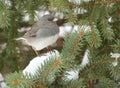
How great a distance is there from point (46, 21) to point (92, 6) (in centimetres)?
31

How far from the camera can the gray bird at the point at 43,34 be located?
246cm

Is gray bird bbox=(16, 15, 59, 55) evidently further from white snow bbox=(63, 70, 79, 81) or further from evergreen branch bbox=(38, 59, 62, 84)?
evergreen branch bbox=(38, 59, 62, 84)

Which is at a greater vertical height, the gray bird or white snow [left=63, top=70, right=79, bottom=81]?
the gray bird

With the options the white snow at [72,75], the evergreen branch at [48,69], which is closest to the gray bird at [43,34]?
the white snow at [72,75]

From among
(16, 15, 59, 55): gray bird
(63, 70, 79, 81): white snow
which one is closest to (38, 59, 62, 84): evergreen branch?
(63, 70, 79, 81): white snow

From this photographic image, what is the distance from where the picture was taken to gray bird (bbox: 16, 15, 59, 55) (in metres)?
2.46

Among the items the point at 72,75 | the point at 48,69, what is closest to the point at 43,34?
the point at 72,75

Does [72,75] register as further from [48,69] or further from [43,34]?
[43,34]

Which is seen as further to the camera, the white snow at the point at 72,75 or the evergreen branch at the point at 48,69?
the white snow at the point at 72,75

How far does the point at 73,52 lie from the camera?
2.15m

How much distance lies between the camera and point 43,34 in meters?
2.53

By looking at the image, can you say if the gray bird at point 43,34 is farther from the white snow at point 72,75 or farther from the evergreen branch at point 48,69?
the evergreen branch at point 48,69

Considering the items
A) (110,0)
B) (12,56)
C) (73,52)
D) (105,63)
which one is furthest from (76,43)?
(12,56)

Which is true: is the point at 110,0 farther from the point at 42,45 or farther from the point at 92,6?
the point at 42,45
